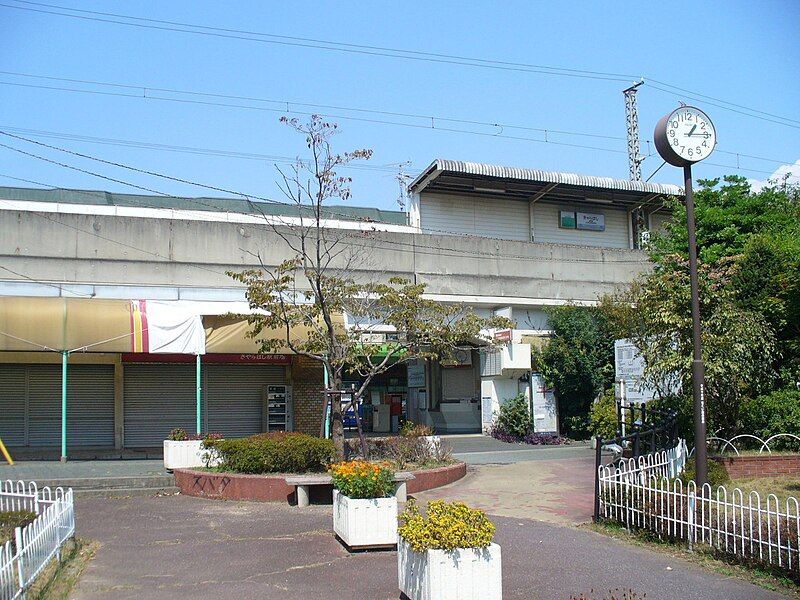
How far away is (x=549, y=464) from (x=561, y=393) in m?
8.47

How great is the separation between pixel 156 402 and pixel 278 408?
12.6ft

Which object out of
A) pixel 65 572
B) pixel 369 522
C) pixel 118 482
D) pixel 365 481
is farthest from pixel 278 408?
pixel 65 572

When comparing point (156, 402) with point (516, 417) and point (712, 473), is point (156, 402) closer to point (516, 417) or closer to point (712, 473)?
point (516, 417)

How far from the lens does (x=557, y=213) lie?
1302 inches

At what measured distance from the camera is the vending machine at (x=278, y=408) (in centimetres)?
2662

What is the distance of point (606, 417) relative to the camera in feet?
70.4

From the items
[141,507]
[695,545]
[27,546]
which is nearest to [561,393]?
[141,507]

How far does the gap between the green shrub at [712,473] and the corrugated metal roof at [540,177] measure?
19.3 metres

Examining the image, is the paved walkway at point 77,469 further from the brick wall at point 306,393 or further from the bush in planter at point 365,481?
the bush in planter at point 365,481

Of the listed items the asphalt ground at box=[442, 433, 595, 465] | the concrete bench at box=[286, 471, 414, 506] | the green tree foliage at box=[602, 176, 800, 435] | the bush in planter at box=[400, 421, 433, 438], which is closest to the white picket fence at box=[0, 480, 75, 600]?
the concrete bench at box=[286, 471, 414, 506]

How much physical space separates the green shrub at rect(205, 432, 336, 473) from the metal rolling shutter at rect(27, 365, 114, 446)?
11.2 meters

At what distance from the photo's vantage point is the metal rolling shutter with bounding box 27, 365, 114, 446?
2472 centimetres

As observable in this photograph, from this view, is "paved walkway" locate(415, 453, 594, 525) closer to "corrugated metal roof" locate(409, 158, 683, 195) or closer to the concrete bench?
the concrete bench

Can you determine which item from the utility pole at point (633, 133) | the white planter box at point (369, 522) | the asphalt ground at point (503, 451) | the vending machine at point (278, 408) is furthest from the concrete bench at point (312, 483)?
the utility pole at point (633, 133)
